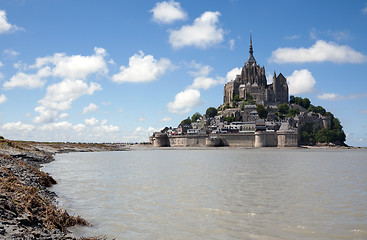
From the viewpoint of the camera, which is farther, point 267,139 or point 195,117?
point 195,117

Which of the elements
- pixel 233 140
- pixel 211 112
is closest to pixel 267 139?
pixel 233 140

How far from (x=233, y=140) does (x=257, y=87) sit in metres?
37.4

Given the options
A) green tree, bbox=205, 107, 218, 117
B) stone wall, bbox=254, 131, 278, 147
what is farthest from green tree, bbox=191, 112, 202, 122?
stone wall, bbox=254, 131, 278, 147

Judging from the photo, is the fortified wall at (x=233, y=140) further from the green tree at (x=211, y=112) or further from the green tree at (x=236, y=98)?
the green tree at (x=236, y=98)

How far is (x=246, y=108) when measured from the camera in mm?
122000

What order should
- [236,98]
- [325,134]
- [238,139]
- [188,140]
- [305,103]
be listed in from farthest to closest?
[236,98] < [305,103] < [188,140] < [325,134] < [238,139]

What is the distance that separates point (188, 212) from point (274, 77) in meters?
131

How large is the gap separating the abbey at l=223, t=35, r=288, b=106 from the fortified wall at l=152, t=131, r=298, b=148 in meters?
31.3

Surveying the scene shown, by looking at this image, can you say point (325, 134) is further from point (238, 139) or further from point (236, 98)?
point (236, 98)

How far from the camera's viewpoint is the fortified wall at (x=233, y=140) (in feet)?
325

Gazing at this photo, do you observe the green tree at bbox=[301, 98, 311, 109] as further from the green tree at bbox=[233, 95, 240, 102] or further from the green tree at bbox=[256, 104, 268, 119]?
the green tree at bbox=[233, 95, 240, 102]

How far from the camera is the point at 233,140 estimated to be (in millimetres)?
107812

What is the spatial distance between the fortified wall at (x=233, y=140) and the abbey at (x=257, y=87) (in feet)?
103

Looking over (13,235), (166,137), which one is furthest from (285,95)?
(13,235)
